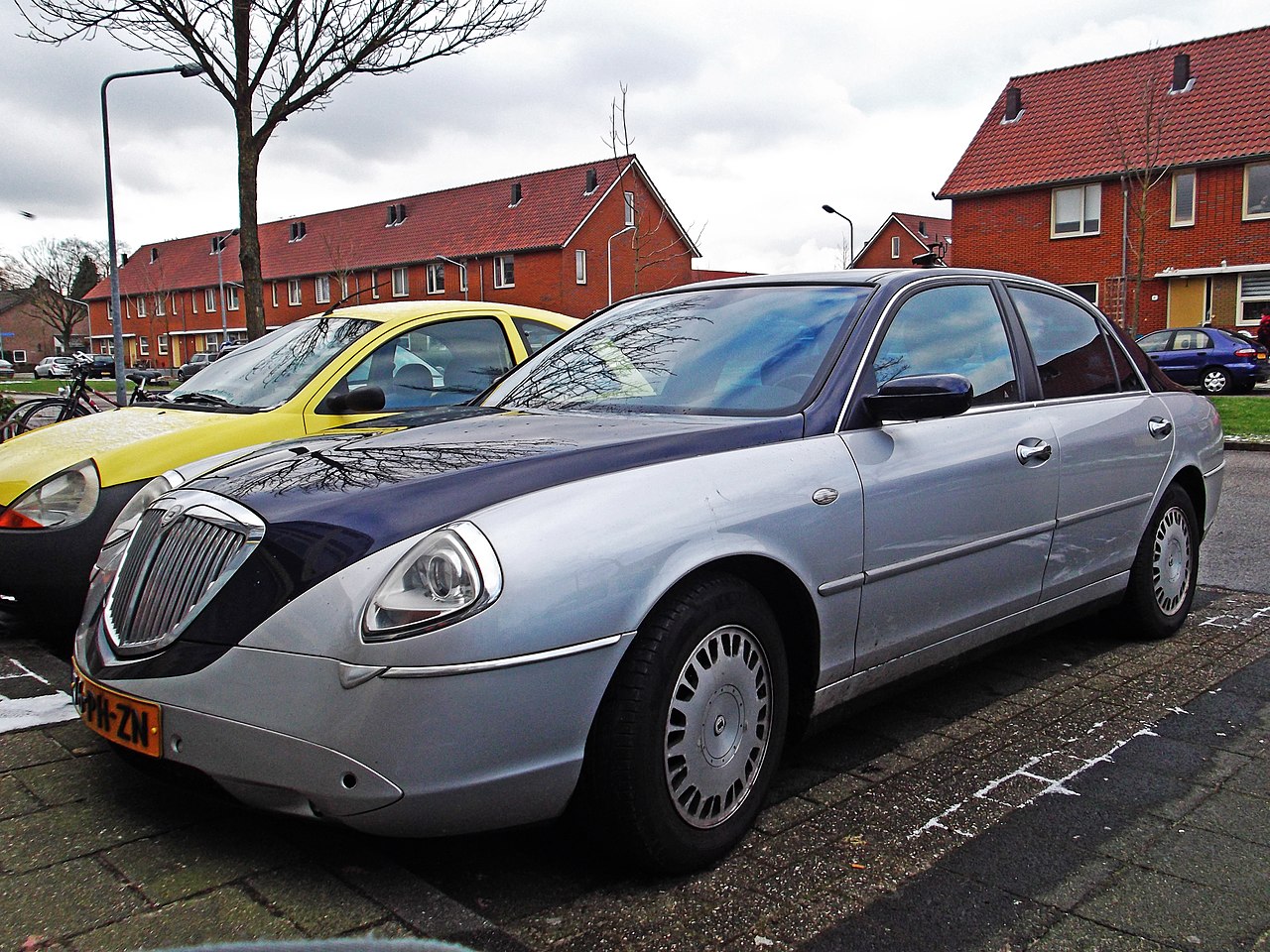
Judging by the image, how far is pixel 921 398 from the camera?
320 cm

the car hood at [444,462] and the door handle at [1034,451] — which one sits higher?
the car hood at [444,462]

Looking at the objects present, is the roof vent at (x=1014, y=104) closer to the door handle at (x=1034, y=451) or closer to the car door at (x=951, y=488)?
the car door at (x=951, y=488)

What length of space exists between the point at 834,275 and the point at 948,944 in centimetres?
231

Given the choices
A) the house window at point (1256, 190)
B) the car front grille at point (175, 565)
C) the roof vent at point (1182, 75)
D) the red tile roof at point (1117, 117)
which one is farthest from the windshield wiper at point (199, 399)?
the roof vent at point (1182, 75)

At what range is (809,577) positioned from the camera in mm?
2941

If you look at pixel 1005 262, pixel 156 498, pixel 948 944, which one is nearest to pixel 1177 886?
pixel 948 944

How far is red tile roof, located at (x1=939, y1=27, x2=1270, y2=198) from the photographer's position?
31.5 meters

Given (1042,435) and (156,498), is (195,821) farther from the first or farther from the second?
(1042,435)

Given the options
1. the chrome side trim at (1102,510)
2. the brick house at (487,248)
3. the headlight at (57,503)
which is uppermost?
the brick house at (487,248)

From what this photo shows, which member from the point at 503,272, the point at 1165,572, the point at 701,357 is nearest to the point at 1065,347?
the point at 1165,572

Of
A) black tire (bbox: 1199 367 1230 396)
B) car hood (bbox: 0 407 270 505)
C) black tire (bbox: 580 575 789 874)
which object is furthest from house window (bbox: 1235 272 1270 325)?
black tire (bbox: 580 575 789 874)

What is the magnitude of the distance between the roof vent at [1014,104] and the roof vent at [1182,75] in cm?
462

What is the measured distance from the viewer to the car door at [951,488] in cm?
323

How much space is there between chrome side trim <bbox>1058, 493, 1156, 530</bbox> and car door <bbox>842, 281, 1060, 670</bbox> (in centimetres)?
14
